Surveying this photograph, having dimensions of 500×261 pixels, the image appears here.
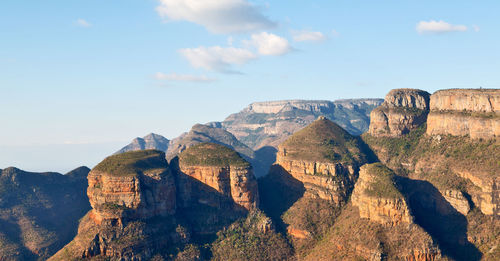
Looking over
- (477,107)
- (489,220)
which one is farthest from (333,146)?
(489,220)

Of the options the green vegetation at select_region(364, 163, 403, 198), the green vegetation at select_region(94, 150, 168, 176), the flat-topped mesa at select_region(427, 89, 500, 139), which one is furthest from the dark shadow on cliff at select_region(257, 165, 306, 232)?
the flat-topped mesa at select_region(427, 89, 500, 139)

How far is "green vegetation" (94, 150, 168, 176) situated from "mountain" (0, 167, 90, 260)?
36701mm

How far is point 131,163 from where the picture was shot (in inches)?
3922

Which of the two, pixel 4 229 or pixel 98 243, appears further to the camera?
pixel 4 229

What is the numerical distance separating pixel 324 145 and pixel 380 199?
121ft

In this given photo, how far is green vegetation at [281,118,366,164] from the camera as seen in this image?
4672 inches

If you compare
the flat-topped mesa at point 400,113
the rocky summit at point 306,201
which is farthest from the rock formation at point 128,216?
the flat-topped mesa at point 400,113

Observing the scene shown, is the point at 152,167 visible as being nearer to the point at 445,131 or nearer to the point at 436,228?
the point at 436,228

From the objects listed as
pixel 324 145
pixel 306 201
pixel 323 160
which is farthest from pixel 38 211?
pixel 324 145

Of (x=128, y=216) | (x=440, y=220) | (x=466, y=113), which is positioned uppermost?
(x=466, y=113)

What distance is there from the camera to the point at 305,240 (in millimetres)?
100438

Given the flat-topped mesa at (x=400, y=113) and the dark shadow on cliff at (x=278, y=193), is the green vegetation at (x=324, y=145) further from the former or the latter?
the flat-topped mesa at (x=400, y=113)

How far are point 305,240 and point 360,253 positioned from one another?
54.8 feet

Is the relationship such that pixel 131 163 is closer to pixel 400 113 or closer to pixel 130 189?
pixel 130 189
